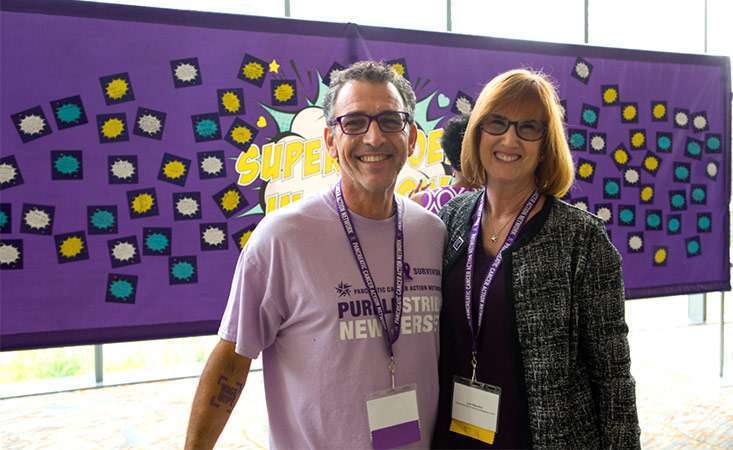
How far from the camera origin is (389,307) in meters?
1.55

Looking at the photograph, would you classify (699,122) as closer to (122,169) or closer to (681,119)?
(681,119)

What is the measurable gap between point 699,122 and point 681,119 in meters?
0.19

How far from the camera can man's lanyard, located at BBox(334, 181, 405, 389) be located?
152 centimetres

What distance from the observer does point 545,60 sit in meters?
4.20

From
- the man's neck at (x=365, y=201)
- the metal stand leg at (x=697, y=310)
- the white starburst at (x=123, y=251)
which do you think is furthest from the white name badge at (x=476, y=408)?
the metal stand leg at (x=697, y=310)

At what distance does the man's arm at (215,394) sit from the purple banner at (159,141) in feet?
6.06

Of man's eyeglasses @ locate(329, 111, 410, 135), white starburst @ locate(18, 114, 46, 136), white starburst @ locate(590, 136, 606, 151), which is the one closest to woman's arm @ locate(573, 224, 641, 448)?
man's eyeglasses @ locate(329, 111, 410, 135)

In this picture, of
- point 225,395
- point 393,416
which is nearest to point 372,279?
point 393,416

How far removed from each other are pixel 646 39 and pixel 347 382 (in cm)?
629

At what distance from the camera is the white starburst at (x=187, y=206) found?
3.32 m

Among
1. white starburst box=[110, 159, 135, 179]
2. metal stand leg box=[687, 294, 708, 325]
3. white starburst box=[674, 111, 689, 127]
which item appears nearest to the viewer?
white starburst box=[110, 159, 135, 179]

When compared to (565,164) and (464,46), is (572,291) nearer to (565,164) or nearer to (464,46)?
(565,164)

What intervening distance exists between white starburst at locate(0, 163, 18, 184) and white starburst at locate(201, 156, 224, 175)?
0.93m

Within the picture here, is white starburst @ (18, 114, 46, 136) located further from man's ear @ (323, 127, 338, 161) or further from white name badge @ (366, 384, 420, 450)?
white name badge @ (366, 384, 420, 450)
